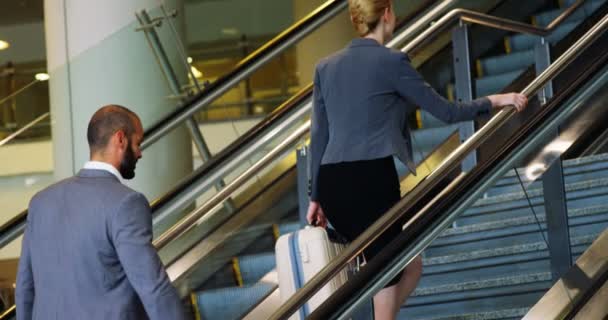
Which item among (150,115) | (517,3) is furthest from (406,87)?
(517,3)

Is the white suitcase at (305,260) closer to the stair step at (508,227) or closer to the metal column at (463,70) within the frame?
the stair step at (508,227)

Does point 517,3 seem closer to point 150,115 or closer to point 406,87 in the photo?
point 150,115

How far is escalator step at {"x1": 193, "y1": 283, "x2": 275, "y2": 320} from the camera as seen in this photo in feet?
16.4

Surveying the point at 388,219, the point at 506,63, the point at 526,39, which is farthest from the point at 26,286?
the point at 526,39

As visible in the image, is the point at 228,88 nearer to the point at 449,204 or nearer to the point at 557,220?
the point at 557,220

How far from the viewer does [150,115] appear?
671cm

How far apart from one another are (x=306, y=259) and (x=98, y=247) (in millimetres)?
834

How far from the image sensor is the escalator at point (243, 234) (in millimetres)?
5219

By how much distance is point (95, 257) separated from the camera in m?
3.12

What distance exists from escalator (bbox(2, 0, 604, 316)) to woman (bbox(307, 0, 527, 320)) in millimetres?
1275

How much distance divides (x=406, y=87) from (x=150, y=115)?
10.1 ft

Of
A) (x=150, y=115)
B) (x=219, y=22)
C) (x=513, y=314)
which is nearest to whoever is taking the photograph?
(x=513, y=314)

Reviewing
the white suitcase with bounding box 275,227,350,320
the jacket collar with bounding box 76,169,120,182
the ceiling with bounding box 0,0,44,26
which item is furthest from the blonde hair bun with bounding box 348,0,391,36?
the ceiling with bounding box 0,0,44,26

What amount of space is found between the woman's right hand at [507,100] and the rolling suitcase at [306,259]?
724 millimetres
